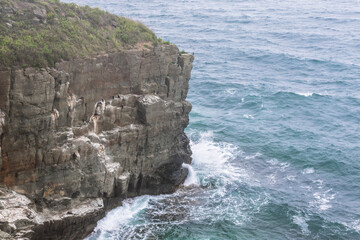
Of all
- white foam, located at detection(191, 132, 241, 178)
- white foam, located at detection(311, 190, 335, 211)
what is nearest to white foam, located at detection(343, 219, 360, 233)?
white foam, located at detection(311, 190, 335, 211)

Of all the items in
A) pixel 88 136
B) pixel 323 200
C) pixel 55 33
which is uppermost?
pixel 55 33

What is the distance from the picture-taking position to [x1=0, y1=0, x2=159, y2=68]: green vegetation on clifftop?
3725 centimetres

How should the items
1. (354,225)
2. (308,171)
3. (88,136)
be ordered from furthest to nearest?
1. (308,171)
2. (354,225)
3. (88,136)

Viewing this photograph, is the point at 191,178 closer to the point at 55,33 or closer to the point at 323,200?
the point at 323,200

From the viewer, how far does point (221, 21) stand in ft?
444

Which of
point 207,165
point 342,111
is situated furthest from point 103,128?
point 342,111

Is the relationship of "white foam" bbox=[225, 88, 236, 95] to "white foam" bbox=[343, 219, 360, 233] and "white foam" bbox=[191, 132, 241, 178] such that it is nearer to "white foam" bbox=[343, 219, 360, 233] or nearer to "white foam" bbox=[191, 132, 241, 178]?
"white foam" bbox=[191, 132, 241, 178]

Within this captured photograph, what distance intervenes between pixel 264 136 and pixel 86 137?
33.4 meters

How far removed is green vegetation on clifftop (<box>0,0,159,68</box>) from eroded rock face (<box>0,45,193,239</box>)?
121 cm

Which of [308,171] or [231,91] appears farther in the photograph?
[231,91]

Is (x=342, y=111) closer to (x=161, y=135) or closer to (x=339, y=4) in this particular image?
(x=161, y=135)

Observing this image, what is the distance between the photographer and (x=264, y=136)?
67562 mm

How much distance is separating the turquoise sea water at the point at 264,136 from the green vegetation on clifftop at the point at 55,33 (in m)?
16.5

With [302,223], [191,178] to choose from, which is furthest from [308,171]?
[191,178]
